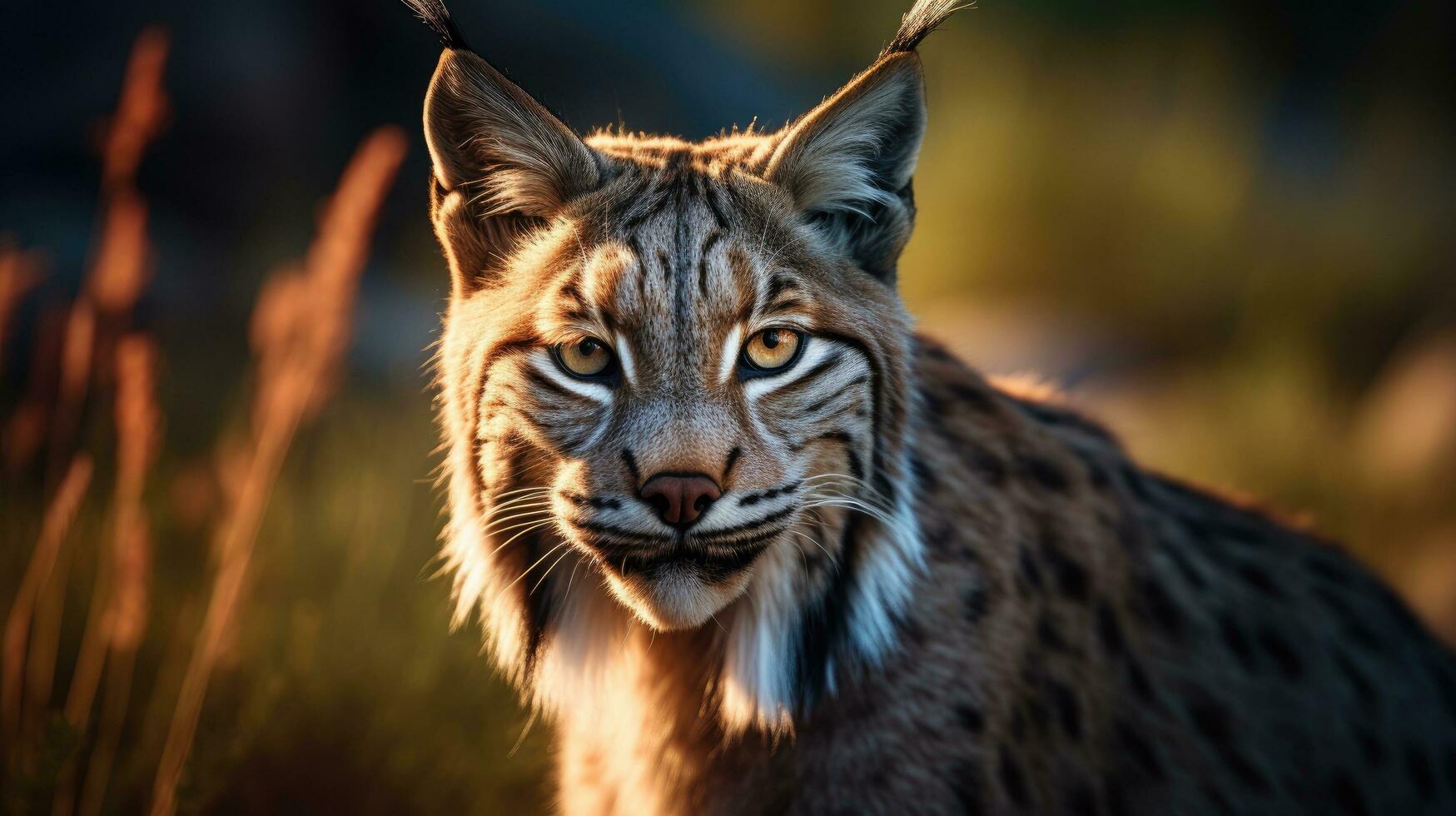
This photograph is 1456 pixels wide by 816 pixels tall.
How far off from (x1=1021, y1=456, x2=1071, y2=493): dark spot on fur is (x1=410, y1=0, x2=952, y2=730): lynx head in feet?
1.63

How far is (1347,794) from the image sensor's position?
2721 millimetres

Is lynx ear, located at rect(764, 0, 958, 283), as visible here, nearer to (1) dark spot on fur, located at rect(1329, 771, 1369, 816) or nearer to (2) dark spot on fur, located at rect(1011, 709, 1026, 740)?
(2) dark spot on fur, located at rect(1011, 709, 1026, 740)

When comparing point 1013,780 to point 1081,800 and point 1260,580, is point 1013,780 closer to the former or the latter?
point 1081,800

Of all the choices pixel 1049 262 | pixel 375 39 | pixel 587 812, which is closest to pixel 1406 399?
pixel 1049 262

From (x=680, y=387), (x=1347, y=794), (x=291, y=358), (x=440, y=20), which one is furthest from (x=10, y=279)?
(x=1347, y=794)

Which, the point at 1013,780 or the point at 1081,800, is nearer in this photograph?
the point at 1013,780

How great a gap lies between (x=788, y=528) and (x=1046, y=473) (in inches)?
34.8

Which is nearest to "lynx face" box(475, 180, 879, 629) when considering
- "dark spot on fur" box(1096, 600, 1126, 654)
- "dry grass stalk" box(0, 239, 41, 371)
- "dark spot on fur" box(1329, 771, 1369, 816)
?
"dark spot on fur" box(1096, 600, 1126, 654)

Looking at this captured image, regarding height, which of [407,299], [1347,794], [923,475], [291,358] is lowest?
[1347,794]

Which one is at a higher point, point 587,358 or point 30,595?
point 587,358

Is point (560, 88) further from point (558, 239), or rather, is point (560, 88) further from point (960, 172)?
point (558, 239)

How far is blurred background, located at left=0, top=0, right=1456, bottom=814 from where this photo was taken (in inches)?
116

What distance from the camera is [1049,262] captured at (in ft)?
26.5

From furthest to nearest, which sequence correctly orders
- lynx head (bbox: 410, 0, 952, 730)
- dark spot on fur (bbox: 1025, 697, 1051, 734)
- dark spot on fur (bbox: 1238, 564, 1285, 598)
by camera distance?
dark spot on fur (bbox: 1238, 564, 1285, 598) → dark spot on fur (bbox: 1025, 697, 1051, 734) → lynx head (bbox: 410, 0, 952, 730)
